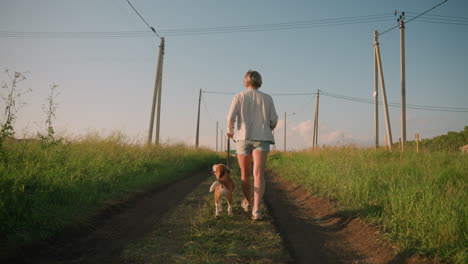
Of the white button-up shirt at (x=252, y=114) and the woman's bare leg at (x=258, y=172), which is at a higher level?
the white button-up shirt at (x=252, y=114)

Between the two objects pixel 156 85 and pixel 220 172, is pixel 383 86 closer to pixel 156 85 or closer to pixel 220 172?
pixel 156 85

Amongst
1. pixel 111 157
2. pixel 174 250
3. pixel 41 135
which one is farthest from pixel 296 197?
pixel 41 135

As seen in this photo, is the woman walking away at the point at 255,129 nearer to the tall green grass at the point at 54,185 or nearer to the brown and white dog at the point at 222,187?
the brown and white dog at the point at 222,187

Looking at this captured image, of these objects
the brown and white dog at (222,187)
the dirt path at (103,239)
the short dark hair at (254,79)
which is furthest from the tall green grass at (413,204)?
the dirt path at (103,239)

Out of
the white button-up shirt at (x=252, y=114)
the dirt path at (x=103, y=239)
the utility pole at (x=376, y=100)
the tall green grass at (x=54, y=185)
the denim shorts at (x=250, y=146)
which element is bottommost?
the dirt path at (x=103, y=239)

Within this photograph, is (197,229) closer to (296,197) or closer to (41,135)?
(296,197)

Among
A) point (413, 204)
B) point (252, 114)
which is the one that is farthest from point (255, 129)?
point (413, 204)

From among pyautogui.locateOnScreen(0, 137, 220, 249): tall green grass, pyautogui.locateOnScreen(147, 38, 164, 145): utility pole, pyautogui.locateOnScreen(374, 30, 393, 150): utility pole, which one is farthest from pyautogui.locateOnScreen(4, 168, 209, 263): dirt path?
pyautogui.locateOnScreen(374, 30, 393, 150): utility pole

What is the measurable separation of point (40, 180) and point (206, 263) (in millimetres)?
3213

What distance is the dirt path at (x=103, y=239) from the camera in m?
2.95

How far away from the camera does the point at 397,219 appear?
388 cm

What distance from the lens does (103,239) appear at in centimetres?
353

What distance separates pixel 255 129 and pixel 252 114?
0.25 m

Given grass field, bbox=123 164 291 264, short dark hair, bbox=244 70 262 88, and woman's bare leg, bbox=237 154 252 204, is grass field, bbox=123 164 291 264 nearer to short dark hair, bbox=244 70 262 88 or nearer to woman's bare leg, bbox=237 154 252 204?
woman's bare leg, bbox=237 154 252 204
